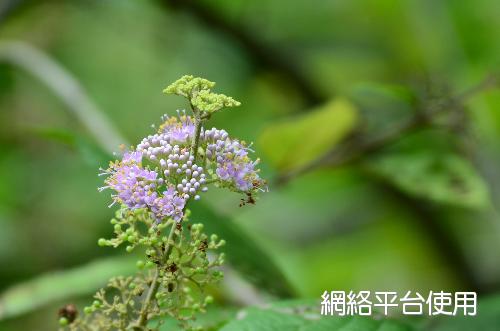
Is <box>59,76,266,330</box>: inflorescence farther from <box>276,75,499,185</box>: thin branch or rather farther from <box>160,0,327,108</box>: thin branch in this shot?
<box>160,0,327,108</box>: thin branch

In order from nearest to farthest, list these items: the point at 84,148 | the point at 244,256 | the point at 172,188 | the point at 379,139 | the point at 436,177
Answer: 1. the point at 172,188
2. the point at 84,148
3. the point at 244,256
4. the point at 436,177
5. the point at 379,139

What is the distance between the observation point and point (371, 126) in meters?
3.24

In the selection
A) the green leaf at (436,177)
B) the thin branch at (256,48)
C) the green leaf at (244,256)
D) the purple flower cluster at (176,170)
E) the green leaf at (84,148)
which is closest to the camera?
the purple flower cluster at (176,170)

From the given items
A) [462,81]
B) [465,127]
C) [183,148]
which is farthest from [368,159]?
[183,148]

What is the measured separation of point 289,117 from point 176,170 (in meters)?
2.60

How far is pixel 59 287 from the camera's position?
2668 millimetres

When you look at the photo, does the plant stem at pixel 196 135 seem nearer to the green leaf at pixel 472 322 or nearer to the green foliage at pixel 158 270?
the green foliage at pixel 158 270

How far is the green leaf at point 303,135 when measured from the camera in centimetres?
269

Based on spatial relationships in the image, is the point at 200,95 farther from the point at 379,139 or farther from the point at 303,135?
the point at 379,139

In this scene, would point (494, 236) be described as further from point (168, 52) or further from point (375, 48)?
point (168, 52)

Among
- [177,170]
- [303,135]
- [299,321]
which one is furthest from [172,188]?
[303,135]

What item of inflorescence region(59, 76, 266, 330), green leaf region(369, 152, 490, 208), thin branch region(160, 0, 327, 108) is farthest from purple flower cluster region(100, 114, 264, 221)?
thin branch region(160, 0, 327, 108)

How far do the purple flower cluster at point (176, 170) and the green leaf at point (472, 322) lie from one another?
1072 millimetres

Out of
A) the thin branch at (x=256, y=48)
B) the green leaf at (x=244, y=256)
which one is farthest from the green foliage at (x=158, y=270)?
the thin branch at (x=256, y=48)
